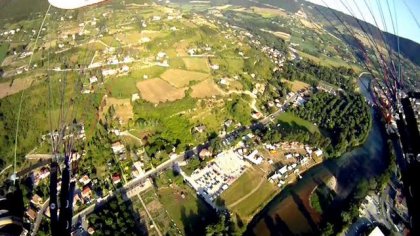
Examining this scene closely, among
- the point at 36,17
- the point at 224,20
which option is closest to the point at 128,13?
the point at 36,17

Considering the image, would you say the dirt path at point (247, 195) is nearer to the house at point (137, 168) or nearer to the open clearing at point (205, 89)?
the house at point (137, 168)

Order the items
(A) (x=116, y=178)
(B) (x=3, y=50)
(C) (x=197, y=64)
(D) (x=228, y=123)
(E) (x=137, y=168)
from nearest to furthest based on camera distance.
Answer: (A) (x=116, y=178) < (E) (x=137, y=168) < (D) (x=228, y=123) < (B) (x=3, y=50) < (C) (x=197, y=64)

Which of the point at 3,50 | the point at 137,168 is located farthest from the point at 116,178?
the point at 3,50

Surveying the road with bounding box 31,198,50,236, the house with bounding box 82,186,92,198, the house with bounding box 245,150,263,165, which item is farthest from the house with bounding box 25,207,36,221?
the house with bounding box 245,150,263,165

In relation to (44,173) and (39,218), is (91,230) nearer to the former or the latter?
(39,218)

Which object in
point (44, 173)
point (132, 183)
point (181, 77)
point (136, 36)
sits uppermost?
point (136, 36)

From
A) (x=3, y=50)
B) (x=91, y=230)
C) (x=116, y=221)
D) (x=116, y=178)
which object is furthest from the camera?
(x=3, y=50)

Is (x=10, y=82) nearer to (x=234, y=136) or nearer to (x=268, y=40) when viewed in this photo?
(x=234, y=136)
